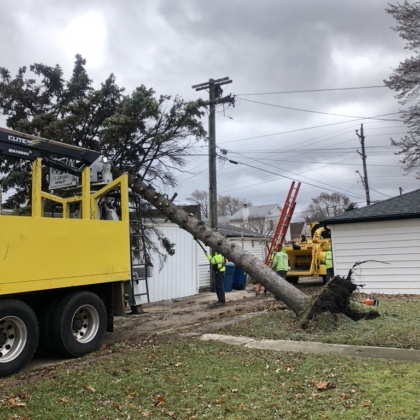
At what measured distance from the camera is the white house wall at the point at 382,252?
47.1ft

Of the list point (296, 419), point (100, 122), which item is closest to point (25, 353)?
point (296, 419)

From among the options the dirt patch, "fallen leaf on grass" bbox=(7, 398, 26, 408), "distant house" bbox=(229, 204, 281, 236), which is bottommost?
the dirt patch

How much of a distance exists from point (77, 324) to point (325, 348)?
13.9 feet

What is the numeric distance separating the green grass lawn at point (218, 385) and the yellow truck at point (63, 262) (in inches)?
22.7

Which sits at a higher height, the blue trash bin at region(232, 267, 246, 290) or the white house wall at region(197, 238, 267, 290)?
the white house wall at region(197, 238, 267, 290)

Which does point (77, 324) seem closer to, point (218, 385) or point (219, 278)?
point (218, 385)

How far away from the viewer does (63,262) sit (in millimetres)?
7520

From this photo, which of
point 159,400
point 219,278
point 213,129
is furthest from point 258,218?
point 159,400

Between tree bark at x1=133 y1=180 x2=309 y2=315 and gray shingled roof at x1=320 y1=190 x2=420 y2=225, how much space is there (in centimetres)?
593

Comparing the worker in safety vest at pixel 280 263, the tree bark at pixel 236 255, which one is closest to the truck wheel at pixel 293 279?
the worker in safety vest at pixel 280 263

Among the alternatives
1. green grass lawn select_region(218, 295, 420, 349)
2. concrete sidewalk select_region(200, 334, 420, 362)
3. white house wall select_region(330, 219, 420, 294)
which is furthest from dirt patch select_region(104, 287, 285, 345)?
white house wall select_region(330, 219, 420, 294)

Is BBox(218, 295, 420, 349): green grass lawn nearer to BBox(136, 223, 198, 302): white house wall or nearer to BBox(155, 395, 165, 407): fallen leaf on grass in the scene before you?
BBox(155, 395, 165, 407): fallen leaf on grass

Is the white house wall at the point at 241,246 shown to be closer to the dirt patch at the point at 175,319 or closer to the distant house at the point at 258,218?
the dirt patch at the point at 175,319

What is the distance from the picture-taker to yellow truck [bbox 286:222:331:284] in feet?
61.2
